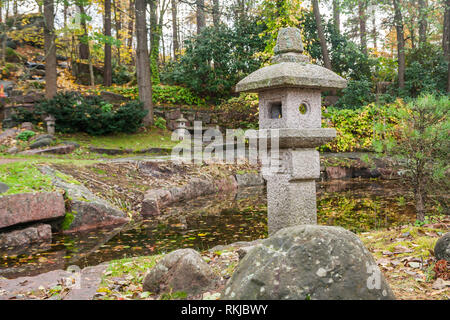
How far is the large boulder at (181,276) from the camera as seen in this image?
308cm

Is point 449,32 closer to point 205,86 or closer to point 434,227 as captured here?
point 205,86

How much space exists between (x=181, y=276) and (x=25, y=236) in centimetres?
425

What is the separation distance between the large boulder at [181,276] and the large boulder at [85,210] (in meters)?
4.17

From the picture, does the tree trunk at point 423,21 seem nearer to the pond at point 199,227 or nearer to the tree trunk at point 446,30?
the tree trunk at point 446,30

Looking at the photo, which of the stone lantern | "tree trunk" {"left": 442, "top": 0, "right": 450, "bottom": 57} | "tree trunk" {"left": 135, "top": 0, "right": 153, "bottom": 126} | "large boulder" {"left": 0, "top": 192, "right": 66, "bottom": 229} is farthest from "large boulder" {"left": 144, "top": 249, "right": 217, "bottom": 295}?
Answer: "tree trunk" {"left": 442, "top": 0, "right": 450, "bottom": 57}

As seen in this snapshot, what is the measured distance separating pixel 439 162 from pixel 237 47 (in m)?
14.1

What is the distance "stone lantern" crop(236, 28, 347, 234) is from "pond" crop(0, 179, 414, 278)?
1653 millimetres

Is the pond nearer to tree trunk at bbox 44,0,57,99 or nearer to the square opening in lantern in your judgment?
the square opening in lantern

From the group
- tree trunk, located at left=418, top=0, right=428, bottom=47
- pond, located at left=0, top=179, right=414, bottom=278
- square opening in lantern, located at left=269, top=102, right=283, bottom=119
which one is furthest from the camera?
tree trunk, located at left=418, top=0, right=428, bottom=47

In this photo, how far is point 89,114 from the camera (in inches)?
513

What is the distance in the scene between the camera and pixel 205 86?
18000mm

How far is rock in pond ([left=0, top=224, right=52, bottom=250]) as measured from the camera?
5.77 metres

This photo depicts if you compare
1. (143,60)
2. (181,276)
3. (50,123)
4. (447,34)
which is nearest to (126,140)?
(50,123)
